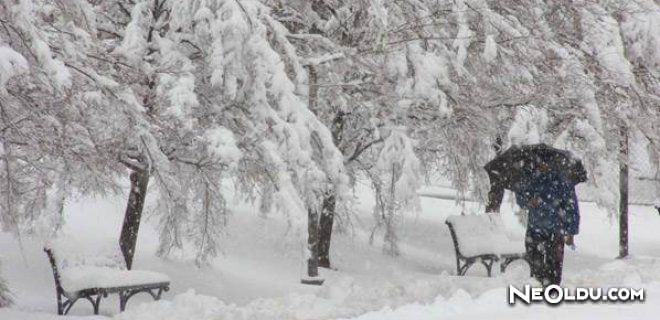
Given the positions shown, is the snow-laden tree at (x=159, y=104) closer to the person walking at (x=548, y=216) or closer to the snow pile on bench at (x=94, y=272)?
the snow pile on bench at (x=94, y=272)

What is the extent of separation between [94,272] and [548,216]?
15.7 ft

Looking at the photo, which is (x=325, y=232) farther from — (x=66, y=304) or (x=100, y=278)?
(x=66, y=304)

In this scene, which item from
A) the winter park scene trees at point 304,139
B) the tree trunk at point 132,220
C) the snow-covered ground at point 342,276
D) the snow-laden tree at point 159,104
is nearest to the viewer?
the snow-covered ground at point 342,276

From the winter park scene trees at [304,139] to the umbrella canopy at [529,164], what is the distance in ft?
0.06

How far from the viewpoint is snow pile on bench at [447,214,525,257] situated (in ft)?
40.9

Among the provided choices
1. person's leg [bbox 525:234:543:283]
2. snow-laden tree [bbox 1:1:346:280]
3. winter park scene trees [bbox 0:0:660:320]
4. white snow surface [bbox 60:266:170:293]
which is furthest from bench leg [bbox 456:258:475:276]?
white snow surface [bbox 60:266:170:293]

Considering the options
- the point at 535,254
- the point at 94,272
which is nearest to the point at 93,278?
the point at 94,272

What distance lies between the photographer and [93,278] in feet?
28.1

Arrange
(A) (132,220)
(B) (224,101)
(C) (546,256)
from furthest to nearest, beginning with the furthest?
(A) (132,220), (B) (224,101), (C) (546,256)

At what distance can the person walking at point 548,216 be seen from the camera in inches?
299

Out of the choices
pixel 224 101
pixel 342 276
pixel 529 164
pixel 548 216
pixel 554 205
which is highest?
pixel 224 101

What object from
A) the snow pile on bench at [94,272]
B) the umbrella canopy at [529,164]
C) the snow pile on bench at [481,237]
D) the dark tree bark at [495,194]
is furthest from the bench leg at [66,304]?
the dark tree bark at [495,194]

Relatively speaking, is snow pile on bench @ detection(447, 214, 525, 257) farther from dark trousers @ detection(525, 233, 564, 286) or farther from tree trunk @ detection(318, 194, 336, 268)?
dark trousers @ detection(525, 233, 564, 286)

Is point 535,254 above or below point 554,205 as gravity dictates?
below
